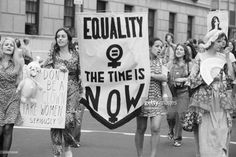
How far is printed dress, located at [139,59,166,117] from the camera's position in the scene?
299 inches

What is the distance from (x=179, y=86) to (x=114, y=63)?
11.3 ft

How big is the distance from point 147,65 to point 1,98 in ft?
6.75

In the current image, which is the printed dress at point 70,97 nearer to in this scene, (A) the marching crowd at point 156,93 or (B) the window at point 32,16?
(A) the marching crowd at point 156,93

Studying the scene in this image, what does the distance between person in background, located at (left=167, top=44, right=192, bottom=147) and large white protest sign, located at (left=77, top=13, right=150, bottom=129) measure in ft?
9.90

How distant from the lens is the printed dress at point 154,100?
759 centimetres

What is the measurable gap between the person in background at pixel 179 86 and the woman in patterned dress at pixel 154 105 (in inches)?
91.8

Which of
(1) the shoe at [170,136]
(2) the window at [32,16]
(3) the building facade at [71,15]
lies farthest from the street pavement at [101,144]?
(2) the window at [32,16]

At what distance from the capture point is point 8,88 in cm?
733

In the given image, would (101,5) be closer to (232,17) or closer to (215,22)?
(232,17)

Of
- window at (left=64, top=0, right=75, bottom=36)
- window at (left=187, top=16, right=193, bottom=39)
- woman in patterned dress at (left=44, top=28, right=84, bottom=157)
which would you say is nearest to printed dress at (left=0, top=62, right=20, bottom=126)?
woman in patterned dress at (left=44, top=28, right=84, bottom=157)

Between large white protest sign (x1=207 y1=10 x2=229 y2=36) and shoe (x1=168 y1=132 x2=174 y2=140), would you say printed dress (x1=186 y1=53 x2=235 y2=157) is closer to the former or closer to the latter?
shoe (x1=168 y1=132 x2=174 y2=140)

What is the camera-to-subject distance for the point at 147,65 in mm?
7020

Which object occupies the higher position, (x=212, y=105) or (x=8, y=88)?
(x=8, y=88)

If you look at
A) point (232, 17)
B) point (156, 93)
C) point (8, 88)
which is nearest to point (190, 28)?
point (232, 17)
